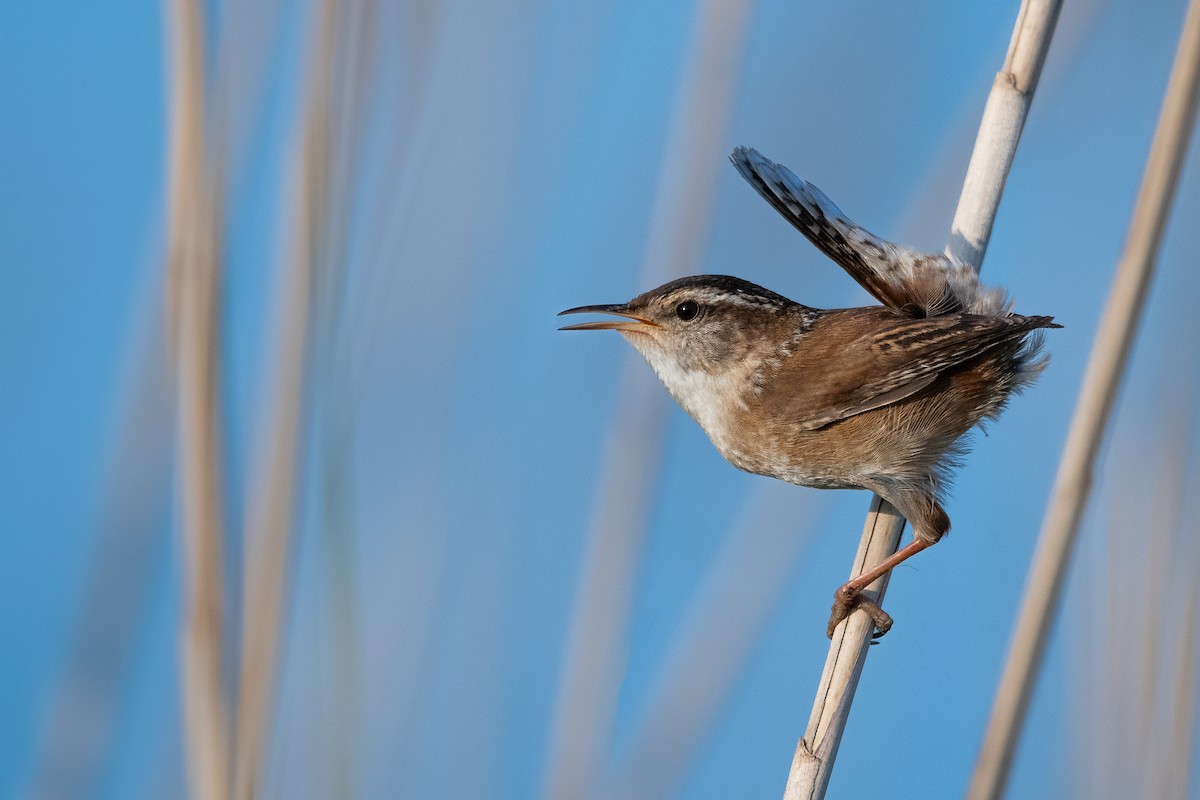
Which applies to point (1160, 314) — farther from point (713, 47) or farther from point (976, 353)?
point (713, 47)

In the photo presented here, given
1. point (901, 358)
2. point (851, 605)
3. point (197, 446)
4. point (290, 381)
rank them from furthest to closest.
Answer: point (901, 358), point (851, 605), point (290, 381), point (197, 446)

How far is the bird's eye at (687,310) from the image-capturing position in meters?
2.28

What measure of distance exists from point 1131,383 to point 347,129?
5.85 ft

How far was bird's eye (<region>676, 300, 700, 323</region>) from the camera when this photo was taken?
2.28 m

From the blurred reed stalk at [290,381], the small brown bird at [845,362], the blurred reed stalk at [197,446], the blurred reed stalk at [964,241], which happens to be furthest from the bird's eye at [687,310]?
the blurred reed stalk at [197,446]

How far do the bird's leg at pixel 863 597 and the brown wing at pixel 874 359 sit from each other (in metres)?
0.31

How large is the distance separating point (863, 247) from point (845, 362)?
263mm

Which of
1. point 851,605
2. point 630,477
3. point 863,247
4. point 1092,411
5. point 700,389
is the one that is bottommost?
point 851,605

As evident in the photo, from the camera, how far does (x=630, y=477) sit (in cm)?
215

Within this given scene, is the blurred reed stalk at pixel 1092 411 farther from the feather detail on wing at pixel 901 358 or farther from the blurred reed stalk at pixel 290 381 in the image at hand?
the blurred reed stalk at pixel 290 381

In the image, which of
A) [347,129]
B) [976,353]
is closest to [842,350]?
[976,353]

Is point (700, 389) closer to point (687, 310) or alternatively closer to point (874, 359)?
point (687, 310)

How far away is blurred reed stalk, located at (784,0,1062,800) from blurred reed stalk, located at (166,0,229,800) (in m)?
0.92

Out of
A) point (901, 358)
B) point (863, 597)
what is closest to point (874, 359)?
point (901, 358)
